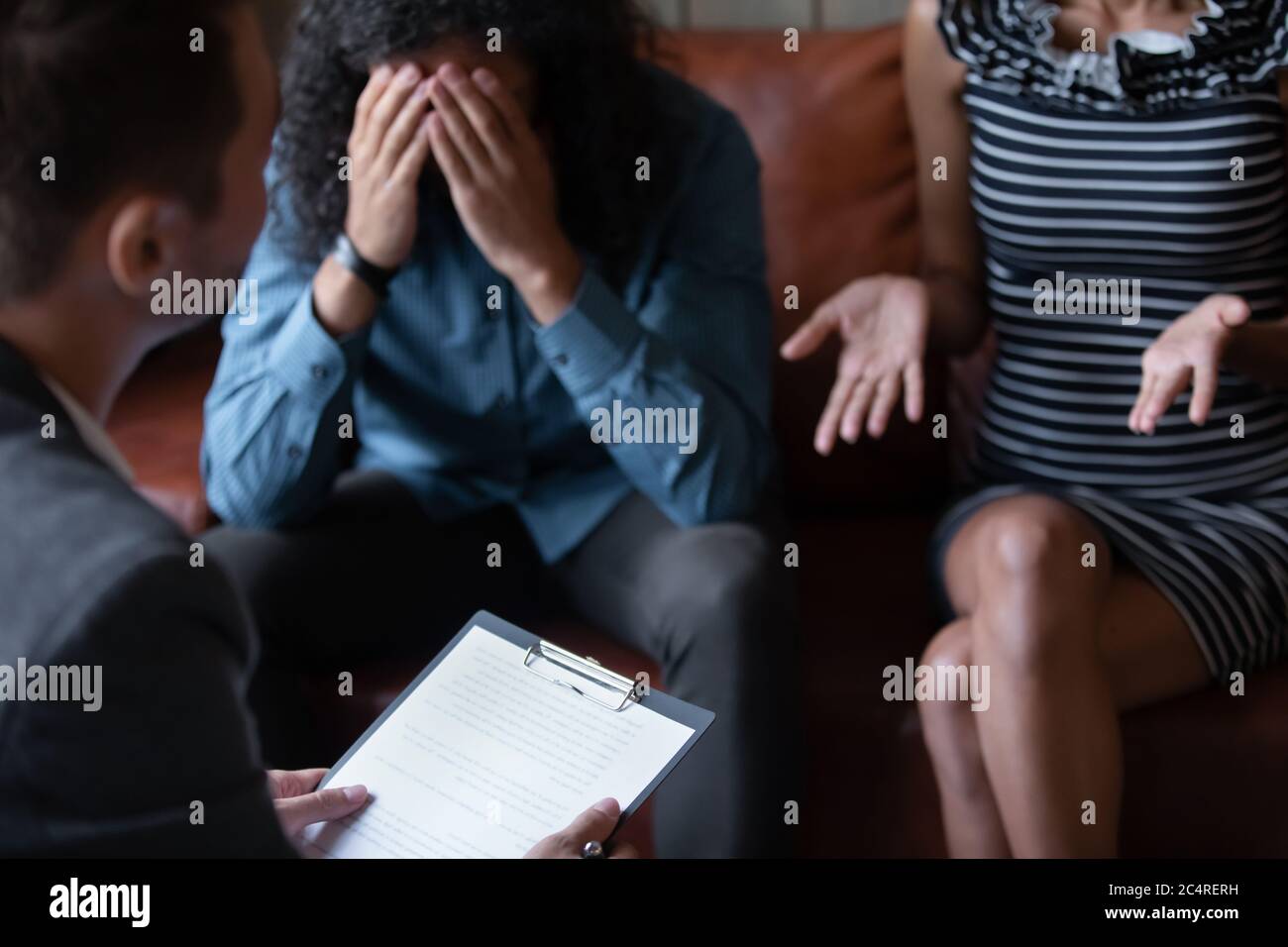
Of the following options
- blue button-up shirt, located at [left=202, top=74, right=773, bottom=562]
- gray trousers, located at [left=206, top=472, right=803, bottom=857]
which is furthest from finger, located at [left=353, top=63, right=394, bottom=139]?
gray trousers, located at [left=206, top=472, right=803, bottom=857]

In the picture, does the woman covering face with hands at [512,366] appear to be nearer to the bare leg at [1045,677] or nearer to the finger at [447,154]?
the finger at [447,154]

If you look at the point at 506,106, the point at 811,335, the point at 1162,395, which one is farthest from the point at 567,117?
the point at 1162,395

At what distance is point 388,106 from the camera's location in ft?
3.09

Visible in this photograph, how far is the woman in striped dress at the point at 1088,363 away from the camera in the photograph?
904 millimetres

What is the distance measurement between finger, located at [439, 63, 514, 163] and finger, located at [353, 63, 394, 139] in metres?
0.04

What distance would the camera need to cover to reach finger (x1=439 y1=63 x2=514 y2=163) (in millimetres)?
933

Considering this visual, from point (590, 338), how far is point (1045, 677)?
398 mm

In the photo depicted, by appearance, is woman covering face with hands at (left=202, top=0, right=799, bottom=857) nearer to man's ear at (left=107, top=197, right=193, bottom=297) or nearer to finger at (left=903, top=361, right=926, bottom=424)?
finger at (left=903, top=361, right=926, bottom=424)

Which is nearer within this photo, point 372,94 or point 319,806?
point 319,806

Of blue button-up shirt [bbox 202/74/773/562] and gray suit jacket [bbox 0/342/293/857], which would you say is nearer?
gray suit jacket [bbox 0/342/293/857]

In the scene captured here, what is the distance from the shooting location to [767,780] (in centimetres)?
95

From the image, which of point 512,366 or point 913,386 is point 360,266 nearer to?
point 512,366

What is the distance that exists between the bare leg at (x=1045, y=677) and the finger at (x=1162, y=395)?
9 centimetres
